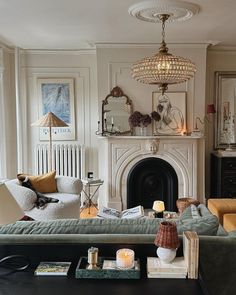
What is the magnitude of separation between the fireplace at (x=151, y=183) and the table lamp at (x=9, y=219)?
323 centimetres

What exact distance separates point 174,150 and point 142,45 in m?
1.64

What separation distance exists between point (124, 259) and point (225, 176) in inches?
149

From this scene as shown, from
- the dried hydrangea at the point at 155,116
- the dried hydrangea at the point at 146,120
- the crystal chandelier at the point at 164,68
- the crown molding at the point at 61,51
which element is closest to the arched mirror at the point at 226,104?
the dried hydrangea at the point at 155,116

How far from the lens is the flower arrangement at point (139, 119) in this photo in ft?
16.7

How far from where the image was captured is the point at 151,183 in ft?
17.1

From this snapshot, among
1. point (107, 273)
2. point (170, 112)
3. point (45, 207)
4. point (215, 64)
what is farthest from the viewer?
point (215, 64)

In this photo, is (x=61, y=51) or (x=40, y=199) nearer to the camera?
(x=40, y=199)

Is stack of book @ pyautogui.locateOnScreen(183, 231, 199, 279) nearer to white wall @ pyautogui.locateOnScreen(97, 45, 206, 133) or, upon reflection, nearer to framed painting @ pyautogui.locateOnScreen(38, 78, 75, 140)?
white wall @ pyautogui.locateOnScreen(97, 45, 206, 133)

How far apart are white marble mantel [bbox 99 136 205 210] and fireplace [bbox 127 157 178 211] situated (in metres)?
0.07

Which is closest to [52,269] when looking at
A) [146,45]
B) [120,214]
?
[120,214]

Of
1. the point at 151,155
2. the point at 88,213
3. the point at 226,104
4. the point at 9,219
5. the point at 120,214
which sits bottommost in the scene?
the point at 88,213

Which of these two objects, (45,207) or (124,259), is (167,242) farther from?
(45,207)

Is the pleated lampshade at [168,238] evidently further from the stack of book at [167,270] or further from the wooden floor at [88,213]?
the wooden floor at [88,213]

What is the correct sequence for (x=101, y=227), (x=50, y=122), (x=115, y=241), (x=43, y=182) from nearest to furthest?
(x=115, y=241) < (x=101, y=227) < (x=43, y=182) < (x=50, y=122)
